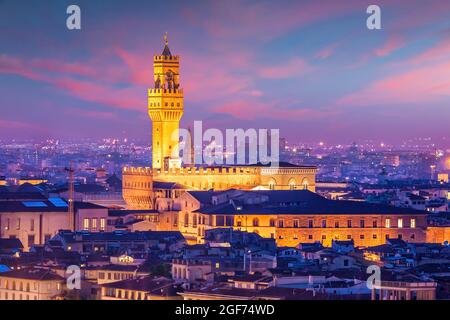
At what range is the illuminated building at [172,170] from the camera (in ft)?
187

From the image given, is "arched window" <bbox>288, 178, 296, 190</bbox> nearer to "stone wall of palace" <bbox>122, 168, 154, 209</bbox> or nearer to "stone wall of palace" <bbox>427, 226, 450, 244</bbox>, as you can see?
"stone wall of palace" <bbox>122, 168, 154, 209</bbox>

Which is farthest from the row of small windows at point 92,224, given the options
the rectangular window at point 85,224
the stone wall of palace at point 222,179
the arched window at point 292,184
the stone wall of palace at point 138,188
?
the arched window at point 292,184

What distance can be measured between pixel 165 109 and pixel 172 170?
2433 mm

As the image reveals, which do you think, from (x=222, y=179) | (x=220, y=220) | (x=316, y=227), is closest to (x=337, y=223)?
(x=316, y=227)

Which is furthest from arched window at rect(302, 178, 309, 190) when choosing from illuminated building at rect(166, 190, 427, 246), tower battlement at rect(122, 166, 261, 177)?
illuminated building at rect(166, 190, 427, 246)

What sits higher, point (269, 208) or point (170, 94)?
point (170, 94)

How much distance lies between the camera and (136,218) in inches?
2051

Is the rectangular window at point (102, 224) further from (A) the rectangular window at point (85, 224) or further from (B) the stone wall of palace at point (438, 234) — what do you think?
(B) the stone wall of palace at point (438, 234)

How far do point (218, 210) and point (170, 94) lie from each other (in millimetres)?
11398

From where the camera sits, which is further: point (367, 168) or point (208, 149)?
point (367, 168)

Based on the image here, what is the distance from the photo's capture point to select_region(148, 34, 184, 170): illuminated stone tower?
192ft

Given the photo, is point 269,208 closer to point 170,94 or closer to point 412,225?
point 412,225

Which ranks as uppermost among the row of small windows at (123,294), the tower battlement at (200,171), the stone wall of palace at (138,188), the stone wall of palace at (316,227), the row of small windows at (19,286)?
the tower battlement at (200,171)
